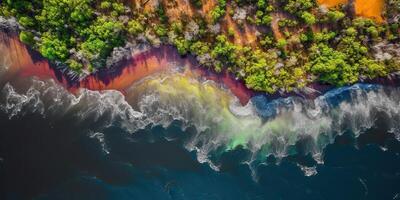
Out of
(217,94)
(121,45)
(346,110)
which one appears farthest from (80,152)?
(346,110)

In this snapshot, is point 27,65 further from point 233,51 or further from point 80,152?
point 233,51

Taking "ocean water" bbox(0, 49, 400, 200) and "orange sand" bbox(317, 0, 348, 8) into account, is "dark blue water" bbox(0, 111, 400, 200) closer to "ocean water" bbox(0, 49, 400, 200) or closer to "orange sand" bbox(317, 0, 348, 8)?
"ocean water" bbox(0, 49, 400, 200)

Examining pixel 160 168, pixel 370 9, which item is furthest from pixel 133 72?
pixel 370 9

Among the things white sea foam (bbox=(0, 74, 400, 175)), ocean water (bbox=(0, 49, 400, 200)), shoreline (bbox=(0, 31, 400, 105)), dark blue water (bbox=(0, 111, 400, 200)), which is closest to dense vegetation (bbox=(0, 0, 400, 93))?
shoreline (bbox=(0, 31, 400, 105))

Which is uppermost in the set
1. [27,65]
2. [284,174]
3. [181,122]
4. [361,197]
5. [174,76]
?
[27,65]

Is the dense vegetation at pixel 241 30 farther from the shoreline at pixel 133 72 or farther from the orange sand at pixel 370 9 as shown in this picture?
the shoreline at pixel 133 72
